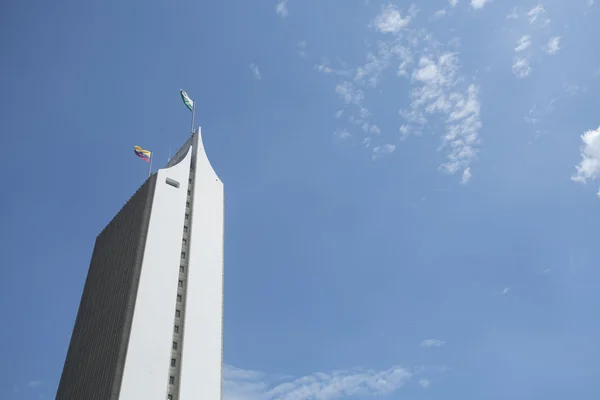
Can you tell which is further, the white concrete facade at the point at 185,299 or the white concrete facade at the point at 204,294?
the white concrete facade at the point at 204,294

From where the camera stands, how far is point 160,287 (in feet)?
189

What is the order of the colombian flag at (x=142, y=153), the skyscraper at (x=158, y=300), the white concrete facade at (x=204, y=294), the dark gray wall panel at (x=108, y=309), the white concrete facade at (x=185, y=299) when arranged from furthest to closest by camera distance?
the colombian flag at (x=142, y=153), the white concrete facade at (x=204, y=294), the dark gray wall panel at (x=108, y=309), the skyscraper at (x=158, y=300), the white concrete facade at (x=185, y=299)

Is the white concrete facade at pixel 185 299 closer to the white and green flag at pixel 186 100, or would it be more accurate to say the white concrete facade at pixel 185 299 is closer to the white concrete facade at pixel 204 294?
the white concrete facade at pixel 204 294

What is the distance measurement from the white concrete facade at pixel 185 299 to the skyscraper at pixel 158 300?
4.1 inches

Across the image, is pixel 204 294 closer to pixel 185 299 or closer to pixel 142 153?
pixel 185 299

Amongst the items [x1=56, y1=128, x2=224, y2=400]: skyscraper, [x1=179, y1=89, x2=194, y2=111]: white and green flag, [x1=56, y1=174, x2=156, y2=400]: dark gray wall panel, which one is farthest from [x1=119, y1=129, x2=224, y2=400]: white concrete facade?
[x1=179, y1=89, x2=194, y2=111]: white and green flag

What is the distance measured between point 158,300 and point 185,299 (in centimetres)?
304

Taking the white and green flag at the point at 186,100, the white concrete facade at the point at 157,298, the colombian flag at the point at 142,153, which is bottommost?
the white concrete facade at the point at 157,298

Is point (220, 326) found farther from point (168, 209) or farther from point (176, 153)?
point (176, 153)

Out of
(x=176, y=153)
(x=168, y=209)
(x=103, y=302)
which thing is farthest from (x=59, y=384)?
(x=176, y=153)

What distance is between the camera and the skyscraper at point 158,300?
52.3 m

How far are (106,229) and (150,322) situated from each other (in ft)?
90.0

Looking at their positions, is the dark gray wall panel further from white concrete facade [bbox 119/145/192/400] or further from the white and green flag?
the white and green flag

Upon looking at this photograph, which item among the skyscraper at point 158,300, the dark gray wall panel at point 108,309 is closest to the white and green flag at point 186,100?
the skyscraper at point 158,300
